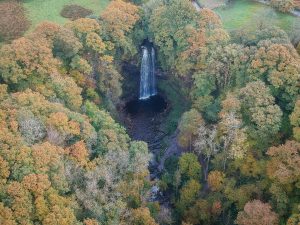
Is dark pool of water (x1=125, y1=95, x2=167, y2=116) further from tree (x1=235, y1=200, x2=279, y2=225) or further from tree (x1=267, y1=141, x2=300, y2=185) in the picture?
tree (x1=235, y1=200, x2=279, y2=225)

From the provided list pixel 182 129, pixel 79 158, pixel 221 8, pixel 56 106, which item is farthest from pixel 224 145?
pixel 221 8

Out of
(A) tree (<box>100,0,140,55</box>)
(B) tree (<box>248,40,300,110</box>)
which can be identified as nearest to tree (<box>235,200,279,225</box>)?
(B) tree (<box>248,40,300,110</box>)

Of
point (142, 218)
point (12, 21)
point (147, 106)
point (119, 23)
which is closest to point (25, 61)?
point (119, 23)

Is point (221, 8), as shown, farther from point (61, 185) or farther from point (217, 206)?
point (61, 185)

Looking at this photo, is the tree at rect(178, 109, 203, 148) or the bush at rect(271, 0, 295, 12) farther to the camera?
the bush at rect(271, 0, 295, 12)

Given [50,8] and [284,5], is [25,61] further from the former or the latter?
[284,5]

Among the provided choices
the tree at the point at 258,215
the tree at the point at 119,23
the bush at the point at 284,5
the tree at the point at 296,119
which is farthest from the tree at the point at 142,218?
the bush at the point at 284,5
